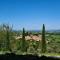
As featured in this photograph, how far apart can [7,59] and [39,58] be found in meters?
1.88

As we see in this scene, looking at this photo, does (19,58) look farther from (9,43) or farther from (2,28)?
(2,28)

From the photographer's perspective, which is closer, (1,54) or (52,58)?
(52,58)

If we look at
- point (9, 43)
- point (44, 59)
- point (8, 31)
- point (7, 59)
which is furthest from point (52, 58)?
point (8, 31)

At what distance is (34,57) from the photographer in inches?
420

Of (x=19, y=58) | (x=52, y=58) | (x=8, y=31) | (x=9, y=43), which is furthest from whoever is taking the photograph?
(x=8, y=31)

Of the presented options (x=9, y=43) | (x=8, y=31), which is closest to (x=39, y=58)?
(x=9, y=43)

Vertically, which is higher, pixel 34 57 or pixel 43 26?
pixel 43 26

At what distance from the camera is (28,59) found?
419 inches

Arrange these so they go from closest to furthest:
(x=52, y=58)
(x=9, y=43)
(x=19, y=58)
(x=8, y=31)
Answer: (x=52, y=58), (x=19, y=58), (x=9, y=43), (x=8, y=31)

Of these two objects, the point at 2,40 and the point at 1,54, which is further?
the point at 2,40

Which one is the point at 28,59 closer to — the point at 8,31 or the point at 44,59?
the point at 44,59

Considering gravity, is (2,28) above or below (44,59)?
above

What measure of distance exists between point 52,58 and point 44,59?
457 millimetres

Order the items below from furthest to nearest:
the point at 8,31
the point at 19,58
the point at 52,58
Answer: the point at 8,31, the point at 19,58, the point at 52,58
